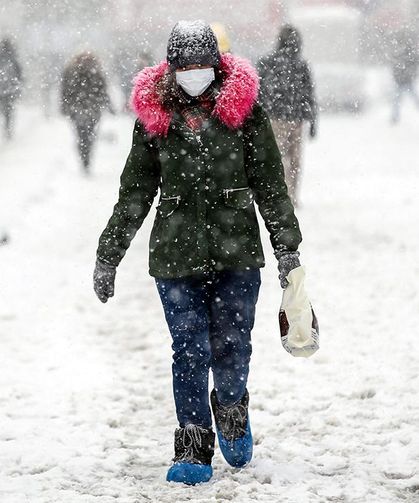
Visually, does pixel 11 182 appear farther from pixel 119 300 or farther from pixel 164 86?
pixel 164 86

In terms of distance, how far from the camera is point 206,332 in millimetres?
4078

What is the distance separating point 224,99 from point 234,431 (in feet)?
4.50

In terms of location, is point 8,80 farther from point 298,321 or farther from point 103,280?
point 298,321

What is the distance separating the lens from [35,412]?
16.9 feet

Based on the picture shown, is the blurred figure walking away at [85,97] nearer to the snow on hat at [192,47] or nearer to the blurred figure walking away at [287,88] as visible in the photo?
the blurred figure walking away at [287,88]

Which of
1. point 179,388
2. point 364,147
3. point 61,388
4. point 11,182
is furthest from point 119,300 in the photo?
point 364,147

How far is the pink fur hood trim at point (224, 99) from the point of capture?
392cm

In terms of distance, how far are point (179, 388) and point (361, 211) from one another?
8.34m

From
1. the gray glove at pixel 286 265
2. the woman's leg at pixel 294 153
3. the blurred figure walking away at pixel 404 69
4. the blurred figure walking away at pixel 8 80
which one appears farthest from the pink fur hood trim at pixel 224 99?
the blurred figure walking away at pixel 404 69

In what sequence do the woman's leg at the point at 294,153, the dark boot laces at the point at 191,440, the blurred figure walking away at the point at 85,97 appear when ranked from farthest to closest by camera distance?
the blurred figure walking away at the point at 85,97
the woman's leg at the point at 294,153
the dark boot laces at the point at 191,440

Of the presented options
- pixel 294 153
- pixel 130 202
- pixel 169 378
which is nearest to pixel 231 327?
pixel 130 202

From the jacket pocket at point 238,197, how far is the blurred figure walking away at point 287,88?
21.2ft

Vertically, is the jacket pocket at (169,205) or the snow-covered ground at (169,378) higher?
the jacket pocket at (169,205)

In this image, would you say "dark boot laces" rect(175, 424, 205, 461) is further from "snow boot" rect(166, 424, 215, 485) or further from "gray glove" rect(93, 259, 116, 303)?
"gray glove" rect(93, 259, 116, 303)
